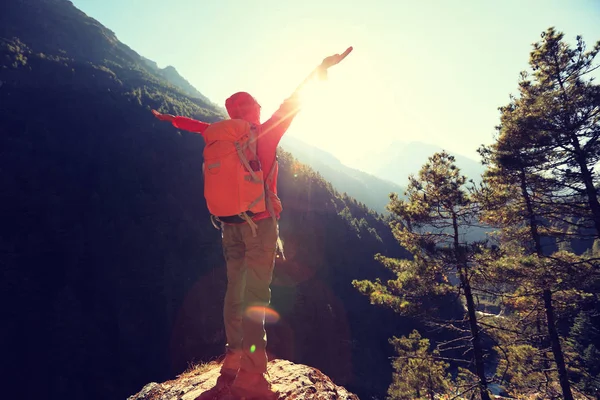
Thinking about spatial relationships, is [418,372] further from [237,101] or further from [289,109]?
[237,101]

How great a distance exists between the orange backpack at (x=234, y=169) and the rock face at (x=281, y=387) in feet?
6.03

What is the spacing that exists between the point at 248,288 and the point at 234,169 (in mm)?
1144

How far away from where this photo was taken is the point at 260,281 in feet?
8.94

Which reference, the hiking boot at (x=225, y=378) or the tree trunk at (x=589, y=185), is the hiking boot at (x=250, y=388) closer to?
the hiking boot at (x=225, y=378)

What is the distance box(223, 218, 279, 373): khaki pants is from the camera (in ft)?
8.65

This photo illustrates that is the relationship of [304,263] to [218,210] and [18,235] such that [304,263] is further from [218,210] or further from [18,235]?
[218,210]

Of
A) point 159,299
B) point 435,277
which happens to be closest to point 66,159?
point 159,299

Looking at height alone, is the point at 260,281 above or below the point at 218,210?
below

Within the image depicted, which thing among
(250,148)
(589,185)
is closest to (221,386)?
(250,148)

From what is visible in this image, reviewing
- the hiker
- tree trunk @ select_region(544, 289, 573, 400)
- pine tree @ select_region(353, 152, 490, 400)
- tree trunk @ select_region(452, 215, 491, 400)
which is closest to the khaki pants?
the hiker

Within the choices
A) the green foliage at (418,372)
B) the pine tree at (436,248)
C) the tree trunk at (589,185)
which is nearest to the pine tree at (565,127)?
the tree trunk at (589,185)

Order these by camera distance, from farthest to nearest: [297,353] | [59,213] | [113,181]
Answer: [113,181] → [59,213] → [297,353]

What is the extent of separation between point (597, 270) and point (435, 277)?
4.32 meters

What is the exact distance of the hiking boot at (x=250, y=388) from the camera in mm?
2602
